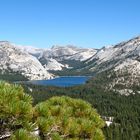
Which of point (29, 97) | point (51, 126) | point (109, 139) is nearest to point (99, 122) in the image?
point (51, 126)

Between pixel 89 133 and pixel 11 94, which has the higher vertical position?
pixel 11 94

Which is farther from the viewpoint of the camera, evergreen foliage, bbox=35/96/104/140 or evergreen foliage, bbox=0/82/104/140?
evergreen foliage, bbox=35/96/104/140

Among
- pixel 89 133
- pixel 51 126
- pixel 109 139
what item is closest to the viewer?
pixel 51 126

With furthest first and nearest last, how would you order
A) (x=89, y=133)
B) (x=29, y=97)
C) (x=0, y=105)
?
1. (x=89, y=133)
2. (x=29, y=97)
3. (x=0, y=105)

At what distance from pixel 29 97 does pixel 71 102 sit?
15.0 ft

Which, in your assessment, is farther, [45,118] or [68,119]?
[68,119]

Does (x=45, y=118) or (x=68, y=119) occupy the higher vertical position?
(x=45, y=118)

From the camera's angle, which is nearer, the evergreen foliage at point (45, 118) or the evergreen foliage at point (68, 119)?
the evergreen foliage at point (45, 118)

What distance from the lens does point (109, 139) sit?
17612 centimetres

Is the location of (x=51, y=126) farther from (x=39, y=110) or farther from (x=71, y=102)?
(x=71, y=102)

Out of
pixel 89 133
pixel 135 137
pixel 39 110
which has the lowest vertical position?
pixel 135 137

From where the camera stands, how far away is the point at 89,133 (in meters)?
14.8

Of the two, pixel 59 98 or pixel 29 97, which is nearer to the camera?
pixel 29 97

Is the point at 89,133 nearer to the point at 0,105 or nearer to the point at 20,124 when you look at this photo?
the point at 20,124
